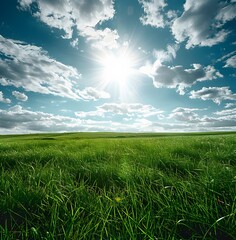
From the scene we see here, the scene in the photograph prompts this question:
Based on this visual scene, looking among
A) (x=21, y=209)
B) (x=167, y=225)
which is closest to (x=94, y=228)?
(x=167, y=225)

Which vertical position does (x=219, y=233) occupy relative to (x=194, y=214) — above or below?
below

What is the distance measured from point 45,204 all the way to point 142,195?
1.26 meters

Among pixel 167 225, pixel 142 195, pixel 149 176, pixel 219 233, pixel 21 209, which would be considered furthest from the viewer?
pixel 149 176

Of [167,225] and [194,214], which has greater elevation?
[194,214]

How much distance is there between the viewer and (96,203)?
243cm

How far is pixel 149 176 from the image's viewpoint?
11.0ft

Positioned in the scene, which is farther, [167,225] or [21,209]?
[21,209]

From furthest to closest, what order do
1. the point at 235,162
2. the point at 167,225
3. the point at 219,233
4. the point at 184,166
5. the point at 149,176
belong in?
1. the point at 235,162
2. the point at 184,166
3. the point at 149,176
4. the point at 167,225
5. the point at 219,233

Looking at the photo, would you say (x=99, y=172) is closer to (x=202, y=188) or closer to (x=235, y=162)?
(x=202, y=188)

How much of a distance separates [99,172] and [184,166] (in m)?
1.91

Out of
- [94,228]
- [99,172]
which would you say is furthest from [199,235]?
[99,172]

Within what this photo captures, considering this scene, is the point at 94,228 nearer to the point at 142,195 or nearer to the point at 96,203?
the point at 96,203

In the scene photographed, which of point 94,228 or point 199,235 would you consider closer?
point 199,235

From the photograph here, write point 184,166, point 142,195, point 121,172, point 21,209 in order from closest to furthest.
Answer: point 21,209 < point 142,195 < point 121,172 < point 184,166
